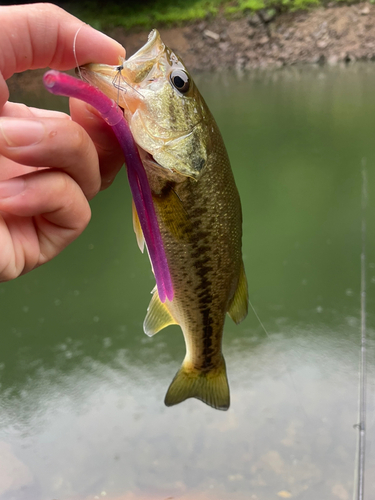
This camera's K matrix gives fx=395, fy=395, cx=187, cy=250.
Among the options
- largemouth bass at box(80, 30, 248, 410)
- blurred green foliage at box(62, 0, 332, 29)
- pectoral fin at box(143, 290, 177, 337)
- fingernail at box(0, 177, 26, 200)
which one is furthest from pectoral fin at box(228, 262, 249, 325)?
blurred green foliage at box(62, 0, 332, 29)

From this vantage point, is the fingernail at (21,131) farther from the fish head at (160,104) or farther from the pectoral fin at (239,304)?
the pectoral fin at (239,304)

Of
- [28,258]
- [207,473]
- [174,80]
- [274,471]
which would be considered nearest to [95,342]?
[207,473]

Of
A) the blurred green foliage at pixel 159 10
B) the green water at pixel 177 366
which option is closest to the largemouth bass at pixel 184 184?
the green water at pixel 177 366

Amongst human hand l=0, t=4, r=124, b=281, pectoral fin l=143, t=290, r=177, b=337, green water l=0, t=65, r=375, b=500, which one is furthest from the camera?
green water l=0, t=65, r=375, b=500

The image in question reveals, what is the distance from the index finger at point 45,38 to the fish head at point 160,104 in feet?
0.19

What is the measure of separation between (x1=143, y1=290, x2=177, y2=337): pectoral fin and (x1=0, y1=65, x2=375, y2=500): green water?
A: 1640mm

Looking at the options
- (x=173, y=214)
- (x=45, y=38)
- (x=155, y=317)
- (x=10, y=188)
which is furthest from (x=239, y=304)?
(x=45, y=38)

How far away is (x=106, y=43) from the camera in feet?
3.00

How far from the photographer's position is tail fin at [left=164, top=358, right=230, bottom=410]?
54.9 inches

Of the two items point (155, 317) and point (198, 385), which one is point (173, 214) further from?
point (198, 385)

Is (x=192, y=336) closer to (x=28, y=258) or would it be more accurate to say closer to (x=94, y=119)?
(x=28, y=258)

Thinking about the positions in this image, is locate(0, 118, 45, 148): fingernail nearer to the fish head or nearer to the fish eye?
the fish head

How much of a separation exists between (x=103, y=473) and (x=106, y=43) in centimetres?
252

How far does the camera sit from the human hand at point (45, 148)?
0.80 meters
